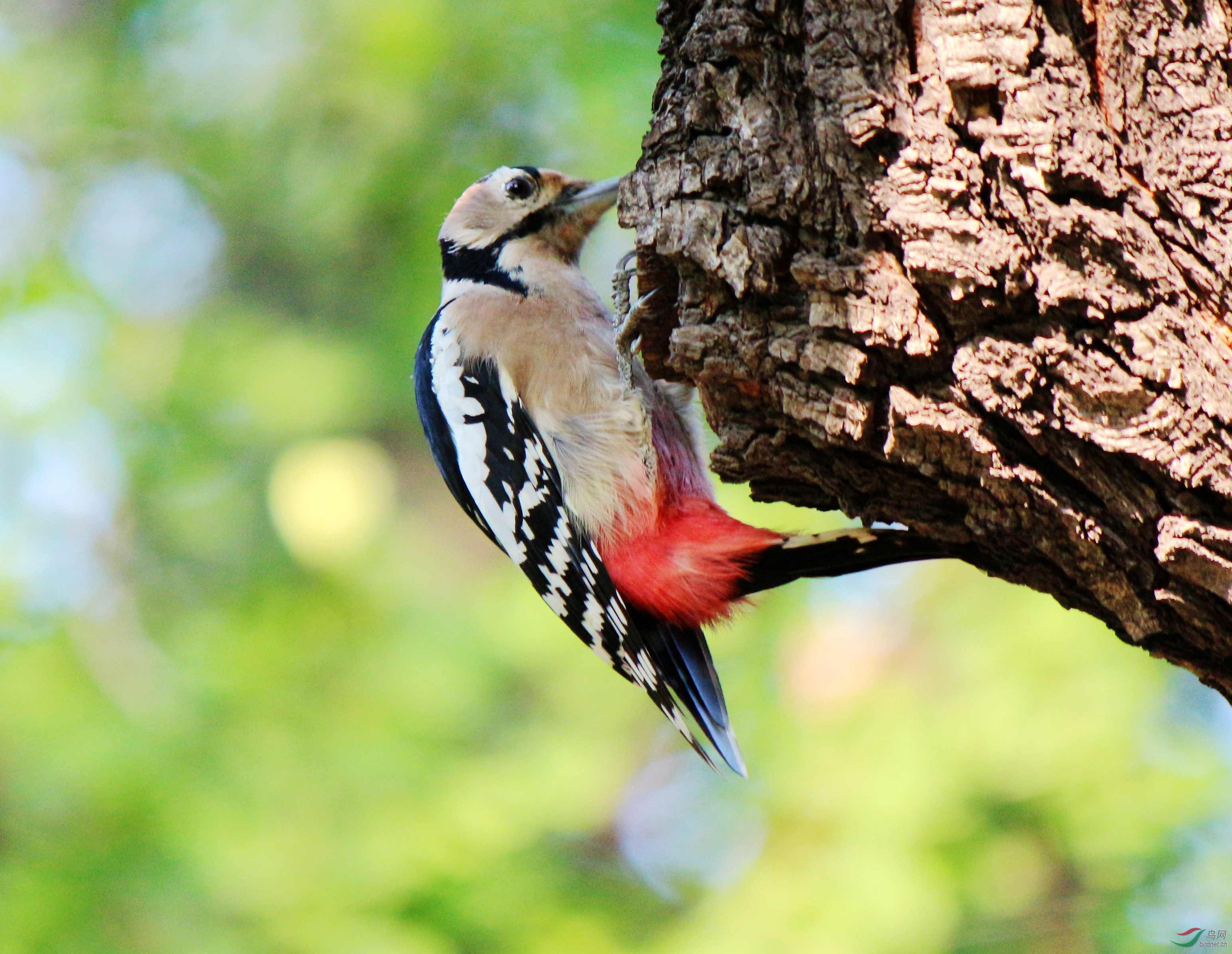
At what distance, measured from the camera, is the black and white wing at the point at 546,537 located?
9.68ft

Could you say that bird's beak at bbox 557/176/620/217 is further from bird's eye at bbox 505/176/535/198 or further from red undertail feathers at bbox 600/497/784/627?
red undertail feathers at bbox 600/497/784/627

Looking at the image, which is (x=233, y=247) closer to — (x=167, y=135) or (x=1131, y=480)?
(x=167, y=135)

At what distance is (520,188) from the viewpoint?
3.55m

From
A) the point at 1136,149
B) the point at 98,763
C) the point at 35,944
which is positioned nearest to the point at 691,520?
the point at 1136,149

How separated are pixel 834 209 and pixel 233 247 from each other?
5.95m

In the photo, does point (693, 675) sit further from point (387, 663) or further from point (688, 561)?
point (387, 663)

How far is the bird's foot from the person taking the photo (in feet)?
8.34

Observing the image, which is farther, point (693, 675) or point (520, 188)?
point (520, 188)

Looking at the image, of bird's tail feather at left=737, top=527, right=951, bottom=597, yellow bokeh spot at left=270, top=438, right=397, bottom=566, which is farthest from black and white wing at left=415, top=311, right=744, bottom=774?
yellow bokeh spot at left=270, top=438, right=397, bottom=566

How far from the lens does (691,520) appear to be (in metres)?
2.94

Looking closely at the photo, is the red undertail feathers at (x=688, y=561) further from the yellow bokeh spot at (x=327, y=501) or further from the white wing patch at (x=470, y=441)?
the yellow bokeh spot at (x=327, y=501)

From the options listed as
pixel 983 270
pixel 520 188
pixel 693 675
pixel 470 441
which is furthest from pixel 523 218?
pixel 983 270

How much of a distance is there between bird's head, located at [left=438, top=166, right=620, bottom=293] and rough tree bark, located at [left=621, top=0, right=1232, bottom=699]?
62.5 inches

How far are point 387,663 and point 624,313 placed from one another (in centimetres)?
285
